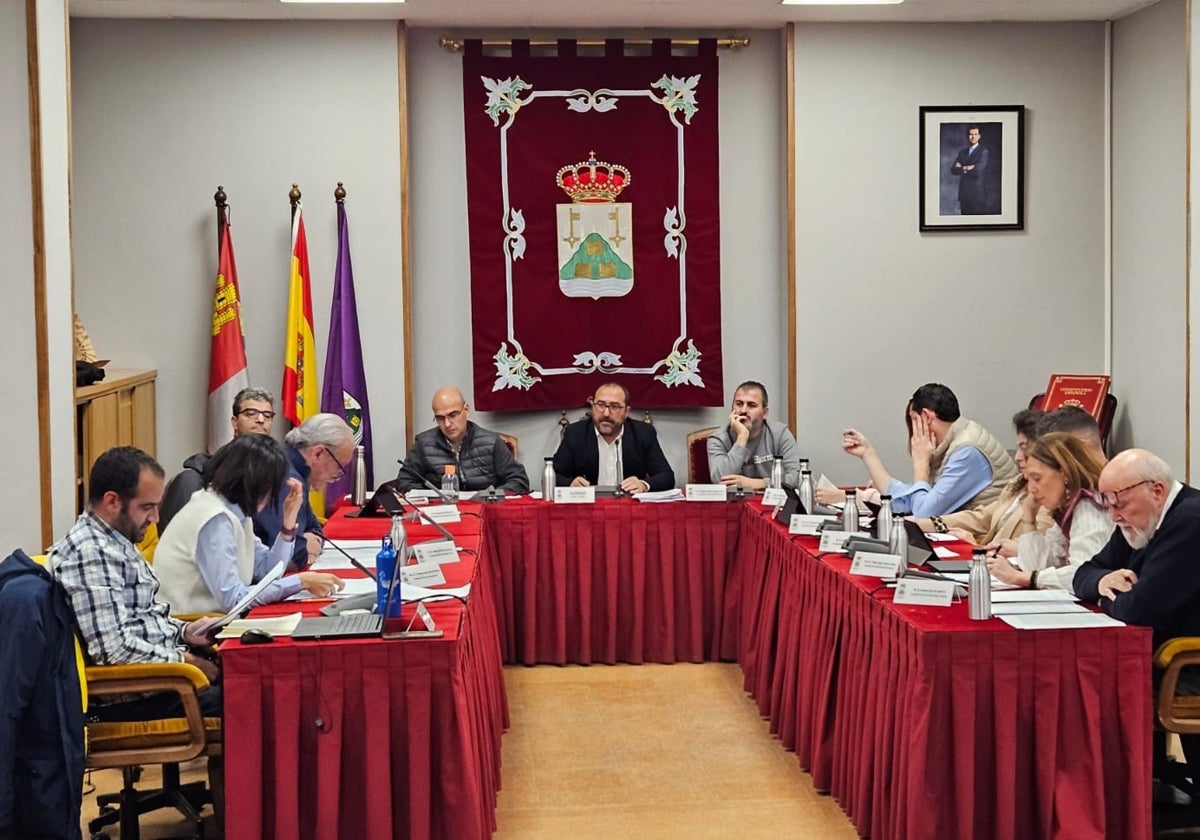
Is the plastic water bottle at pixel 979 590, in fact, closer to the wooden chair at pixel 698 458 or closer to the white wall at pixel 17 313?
the white wall at pixel 17 313

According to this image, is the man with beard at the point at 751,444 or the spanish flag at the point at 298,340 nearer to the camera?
the man with beard at the point at 751,444

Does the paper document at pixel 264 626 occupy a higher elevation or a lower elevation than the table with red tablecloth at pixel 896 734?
higher

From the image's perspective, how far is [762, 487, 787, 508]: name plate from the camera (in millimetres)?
5574

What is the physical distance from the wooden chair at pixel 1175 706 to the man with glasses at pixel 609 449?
10.6 feet

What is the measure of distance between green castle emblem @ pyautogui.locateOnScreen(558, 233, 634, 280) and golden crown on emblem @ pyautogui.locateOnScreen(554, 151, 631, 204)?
0.66 feet

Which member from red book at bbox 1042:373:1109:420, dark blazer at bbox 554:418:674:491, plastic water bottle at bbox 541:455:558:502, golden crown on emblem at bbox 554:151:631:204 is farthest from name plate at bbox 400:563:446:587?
red book at bbox 1042:373:1109:420

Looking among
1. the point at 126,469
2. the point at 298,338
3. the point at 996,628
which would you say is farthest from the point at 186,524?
the point at 298,338

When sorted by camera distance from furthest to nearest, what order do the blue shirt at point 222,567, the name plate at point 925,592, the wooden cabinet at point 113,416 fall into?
the wooden cabinet at point 113,416 → the blue shirt at point 222,567 → the name plate at point 925,592

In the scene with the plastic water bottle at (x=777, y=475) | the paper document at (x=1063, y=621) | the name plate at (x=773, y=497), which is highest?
the plastic water bottle at (x=777, y=475)

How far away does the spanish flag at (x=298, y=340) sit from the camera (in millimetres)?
6930

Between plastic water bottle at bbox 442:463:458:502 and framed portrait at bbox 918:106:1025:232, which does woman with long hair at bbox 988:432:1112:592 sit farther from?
framed portrait at bbox 918:106:1025:232

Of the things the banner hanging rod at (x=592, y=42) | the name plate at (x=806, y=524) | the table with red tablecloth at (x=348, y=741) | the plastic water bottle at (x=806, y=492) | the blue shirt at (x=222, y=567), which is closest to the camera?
the table with red tablecloth at (x=348, y=741)

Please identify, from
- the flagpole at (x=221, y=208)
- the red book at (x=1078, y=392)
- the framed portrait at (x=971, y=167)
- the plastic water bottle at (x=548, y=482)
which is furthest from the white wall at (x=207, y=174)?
the red book at (x=1078, y=392)

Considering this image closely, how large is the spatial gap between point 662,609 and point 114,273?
334cm
